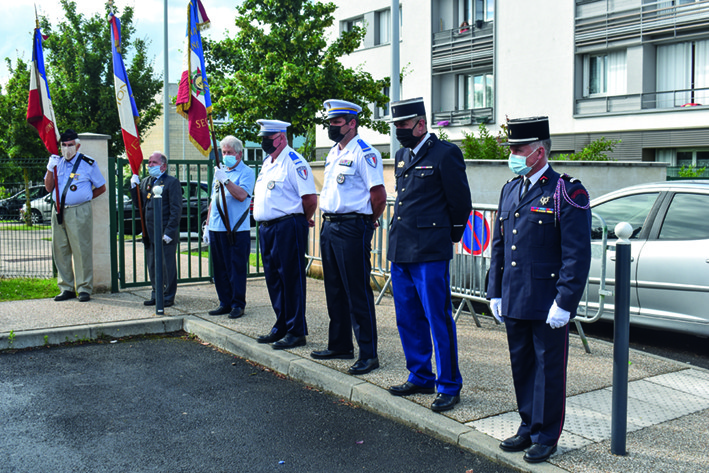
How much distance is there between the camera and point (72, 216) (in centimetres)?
874

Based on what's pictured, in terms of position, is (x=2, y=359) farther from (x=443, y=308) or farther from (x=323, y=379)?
(x=443, y=308)

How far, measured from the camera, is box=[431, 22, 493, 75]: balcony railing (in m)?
26.0

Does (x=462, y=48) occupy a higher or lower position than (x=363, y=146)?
higher

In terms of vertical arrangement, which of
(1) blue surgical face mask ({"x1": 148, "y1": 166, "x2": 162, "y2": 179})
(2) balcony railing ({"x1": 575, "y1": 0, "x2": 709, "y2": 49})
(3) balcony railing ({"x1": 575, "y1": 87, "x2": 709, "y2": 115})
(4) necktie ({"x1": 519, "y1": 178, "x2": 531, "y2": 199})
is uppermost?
(2) balcony railing ({"x1": 575, "y1": 0, "x2": 709, "y2": 49})

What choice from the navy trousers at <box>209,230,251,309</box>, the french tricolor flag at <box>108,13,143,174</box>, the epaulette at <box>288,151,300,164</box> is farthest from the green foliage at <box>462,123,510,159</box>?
the epaulette at <box>288,151,300,164</box>

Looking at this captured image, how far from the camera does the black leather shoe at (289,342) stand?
6.43m

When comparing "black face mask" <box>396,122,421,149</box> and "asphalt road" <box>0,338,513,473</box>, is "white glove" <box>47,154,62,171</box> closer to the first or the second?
"asphalt road" <box>0,338,513,473</box>

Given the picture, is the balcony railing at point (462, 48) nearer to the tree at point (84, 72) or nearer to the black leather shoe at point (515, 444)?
the tree at point (84, 72)

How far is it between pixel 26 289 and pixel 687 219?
8358mm

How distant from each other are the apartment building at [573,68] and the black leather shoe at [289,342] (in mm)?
14629

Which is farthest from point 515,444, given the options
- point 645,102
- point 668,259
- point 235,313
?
point 645,102

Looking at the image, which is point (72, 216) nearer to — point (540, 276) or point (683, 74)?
point (540, 276)

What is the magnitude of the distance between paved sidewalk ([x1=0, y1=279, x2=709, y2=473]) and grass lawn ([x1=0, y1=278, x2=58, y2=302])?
→ 1.87ft

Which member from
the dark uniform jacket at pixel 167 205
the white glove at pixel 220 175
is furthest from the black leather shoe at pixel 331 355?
the dark uniform jacket at pixel 167 205
